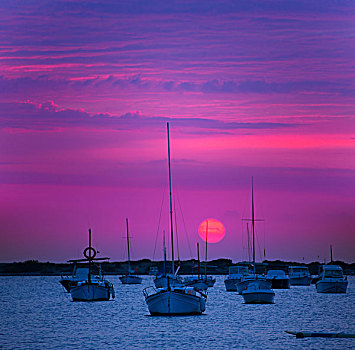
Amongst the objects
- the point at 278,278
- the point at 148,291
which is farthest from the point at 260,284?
the point at 148,291

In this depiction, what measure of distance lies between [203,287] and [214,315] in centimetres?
4728

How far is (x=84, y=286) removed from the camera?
97.0 metres

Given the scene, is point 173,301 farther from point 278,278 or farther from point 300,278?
point 300,278

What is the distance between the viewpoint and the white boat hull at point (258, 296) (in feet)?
301

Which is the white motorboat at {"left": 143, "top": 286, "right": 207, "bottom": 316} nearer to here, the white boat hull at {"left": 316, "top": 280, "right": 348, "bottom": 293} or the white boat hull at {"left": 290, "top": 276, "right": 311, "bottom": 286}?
the white boat hull at {"left": 316, "top": 280, "right": 348, "bottom": 293}

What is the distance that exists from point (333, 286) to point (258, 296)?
43981 millimetres

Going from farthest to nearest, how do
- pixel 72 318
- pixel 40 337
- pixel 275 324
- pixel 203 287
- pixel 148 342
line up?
pixel 203 287 → pixel 72 318 → pixel 275 324 → pixel 40 337 → pixel 148 342

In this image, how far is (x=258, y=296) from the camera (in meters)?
93.2

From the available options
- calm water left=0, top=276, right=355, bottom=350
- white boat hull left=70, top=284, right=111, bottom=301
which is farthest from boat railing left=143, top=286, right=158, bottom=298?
white boat hull left=70, top=284, right=111, bottom=301

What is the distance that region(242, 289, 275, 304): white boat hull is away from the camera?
91.8 meters

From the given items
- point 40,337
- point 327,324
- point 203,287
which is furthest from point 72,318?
point 203,287

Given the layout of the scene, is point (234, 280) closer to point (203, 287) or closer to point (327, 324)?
point (203, 287)

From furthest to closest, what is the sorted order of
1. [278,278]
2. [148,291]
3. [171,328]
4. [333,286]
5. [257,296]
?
[148,291] → [278,278] → [333,286] → [257,296] → [171,328]

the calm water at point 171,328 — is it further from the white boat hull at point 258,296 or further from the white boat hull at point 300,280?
the white boat hull at point 300,280
